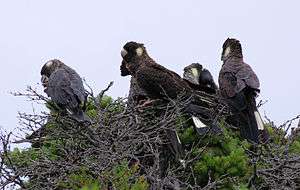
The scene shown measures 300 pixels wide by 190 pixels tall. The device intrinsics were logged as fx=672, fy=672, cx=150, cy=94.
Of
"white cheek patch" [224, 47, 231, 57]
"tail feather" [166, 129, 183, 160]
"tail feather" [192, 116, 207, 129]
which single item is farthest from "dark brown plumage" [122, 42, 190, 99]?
"white cheek patch" [224, 47, 231, 57]

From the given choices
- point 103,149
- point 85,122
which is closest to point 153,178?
point 103,149

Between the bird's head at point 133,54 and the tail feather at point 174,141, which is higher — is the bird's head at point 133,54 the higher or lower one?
the higher one

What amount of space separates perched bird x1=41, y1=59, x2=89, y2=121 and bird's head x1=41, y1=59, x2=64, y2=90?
46mm

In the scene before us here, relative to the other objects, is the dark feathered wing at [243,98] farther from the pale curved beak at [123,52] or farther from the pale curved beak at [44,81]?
the pale curved beak at [44,81]

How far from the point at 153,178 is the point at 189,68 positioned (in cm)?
403

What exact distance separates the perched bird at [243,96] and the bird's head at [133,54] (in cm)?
94

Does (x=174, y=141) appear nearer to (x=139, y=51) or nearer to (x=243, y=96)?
(x=243, y=96)

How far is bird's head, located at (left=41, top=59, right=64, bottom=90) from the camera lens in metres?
7.57

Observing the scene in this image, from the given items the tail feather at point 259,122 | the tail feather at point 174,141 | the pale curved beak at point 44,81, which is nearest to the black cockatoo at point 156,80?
the tail feather at point 174,141

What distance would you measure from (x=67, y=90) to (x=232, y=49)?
2.50 meters

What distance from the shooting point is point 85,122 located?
568 cm

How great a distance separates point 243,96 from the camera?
23.6 feet

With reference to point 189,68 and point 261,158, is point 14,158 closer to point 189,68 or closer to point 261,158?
point 261,158

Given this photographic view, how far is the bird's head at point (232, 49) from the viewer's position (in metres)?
8.25
